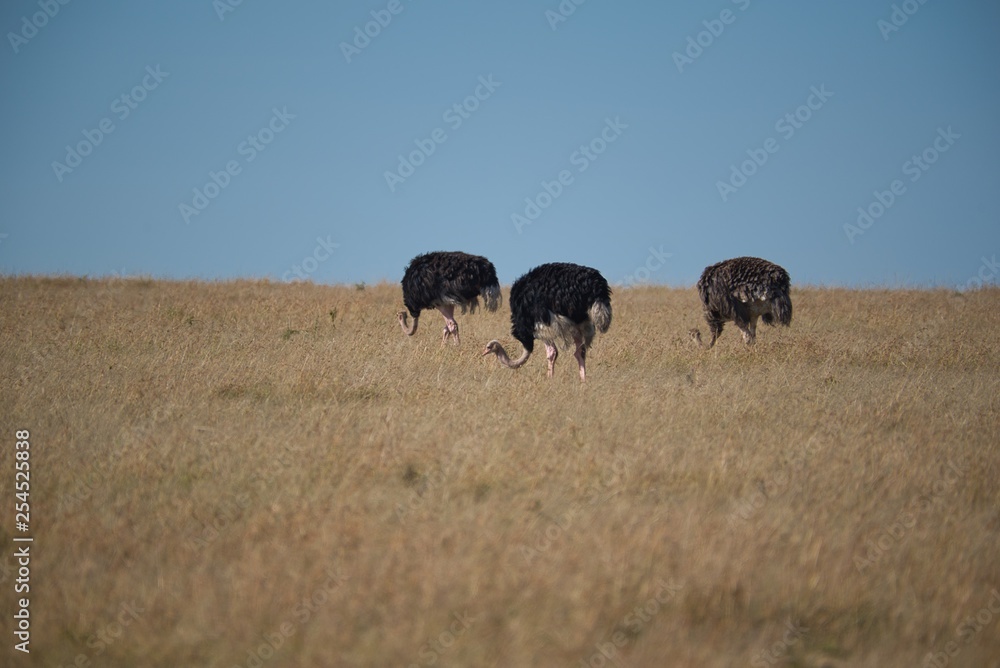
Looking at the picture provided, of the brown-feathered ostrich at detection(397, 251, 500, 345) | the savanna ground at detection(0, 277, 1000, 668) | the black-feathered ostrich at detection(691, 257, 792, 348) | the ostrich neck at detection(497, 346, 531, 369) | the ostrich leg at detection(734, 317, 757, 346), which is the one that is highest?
the brown-feathered ostrich at detection(397, 251, 500, 345)

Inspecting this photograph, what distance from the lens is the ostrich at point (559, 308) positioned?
10617 millimetres

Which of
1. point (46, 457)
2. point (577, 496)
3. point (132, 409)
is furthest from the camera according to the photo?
point (132, 409)

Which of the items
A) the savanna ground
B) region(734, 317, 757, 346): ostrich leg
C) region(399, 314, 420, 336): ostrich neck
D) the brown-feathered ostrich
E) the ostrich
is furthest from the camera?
region(399, 314, 420, 336): ostrich neck

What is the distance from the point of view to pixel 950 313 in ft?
57.7

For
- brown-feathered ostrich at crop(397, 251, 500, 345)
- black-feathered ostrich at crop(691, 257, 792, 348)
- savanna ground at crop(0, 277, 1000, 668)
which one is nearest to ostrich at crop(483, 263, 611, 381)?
savanna ground at crop(0, 277, 1000, 668)

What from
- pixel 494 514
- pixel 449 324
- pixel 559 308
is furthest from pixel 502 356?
pixel 494 514

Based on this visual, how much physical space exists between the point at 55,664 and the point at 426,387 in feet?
18.5

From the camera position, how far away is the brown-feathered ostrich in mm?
13938

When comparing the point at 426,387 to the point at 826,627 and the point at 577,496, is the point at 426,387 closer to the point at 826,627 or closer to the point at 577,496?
the point at 577,496

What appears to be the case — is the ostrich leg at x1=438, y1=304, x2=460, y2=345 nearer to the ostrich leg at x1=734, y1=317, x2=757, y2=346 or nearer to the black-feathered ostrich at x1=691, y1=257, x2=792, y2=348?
the black-feathered ostrich at x1=691, y1=257, x2=792, y2=348

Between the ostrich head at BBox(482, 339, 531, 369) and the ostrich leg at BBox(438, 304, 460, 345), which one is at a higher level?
the ostrich leg at BBox(438, 304, 460, 345)

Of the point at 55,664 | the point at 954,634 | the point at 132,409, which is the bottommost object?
the point at 954,634

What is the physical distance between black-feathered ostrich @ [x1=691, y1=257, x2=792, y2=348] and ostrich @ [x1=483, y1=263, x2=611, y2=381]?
303 centimetres

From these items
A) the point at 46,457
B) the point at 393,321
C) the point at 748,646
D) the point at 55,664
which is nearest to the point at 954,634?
the point at 748,646
